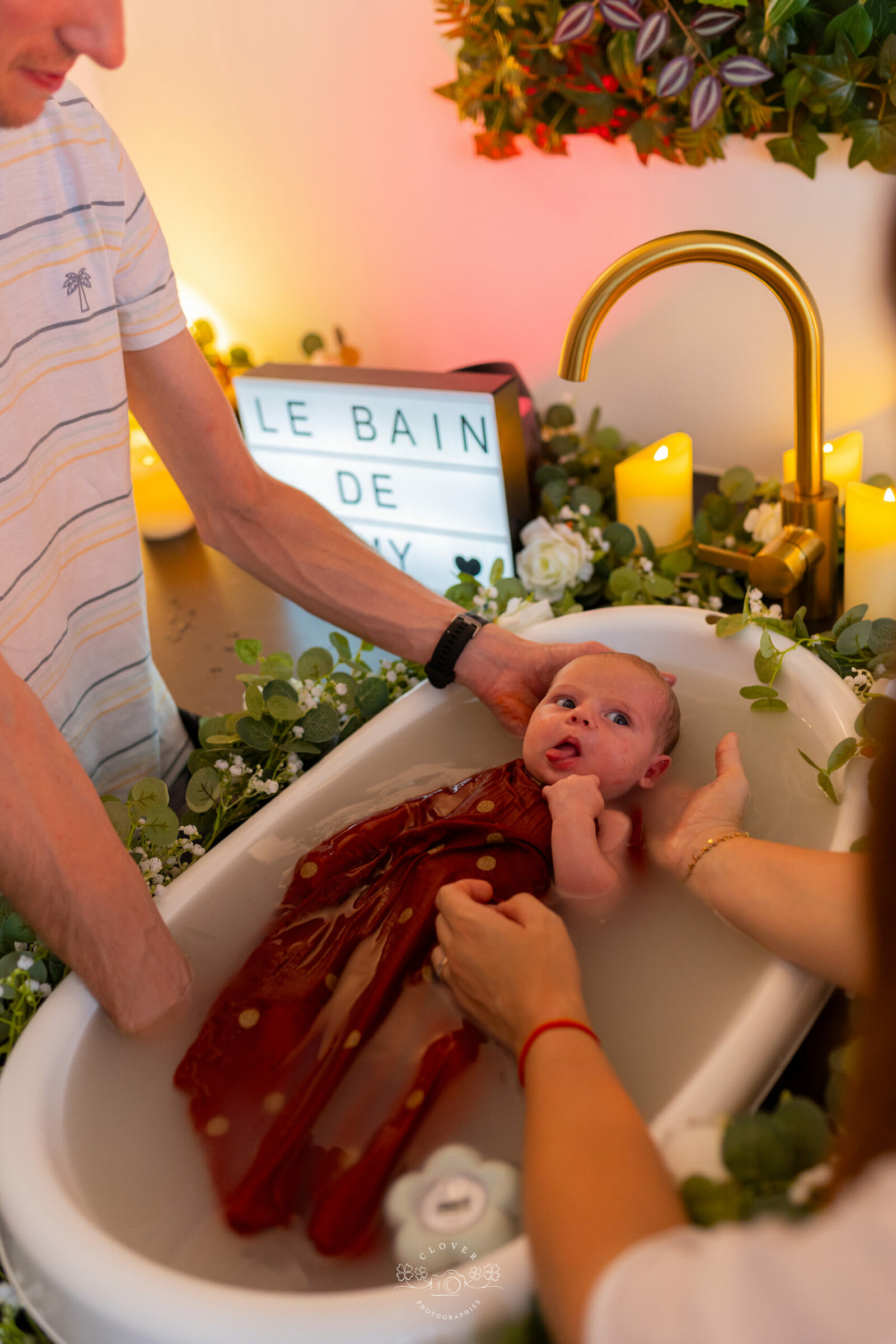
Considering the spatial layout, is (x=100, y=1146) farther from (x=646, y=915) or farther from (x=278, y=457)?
(x=278, y=457)

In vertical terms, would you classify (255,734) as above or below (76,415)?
below

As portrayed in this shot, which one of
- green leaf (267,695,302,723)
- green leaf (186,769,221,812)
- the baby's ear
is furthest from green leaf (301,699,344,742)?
the baby's ear

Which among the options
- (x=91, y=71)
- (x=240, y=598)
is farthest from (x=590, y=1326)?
(x=91, y=71)

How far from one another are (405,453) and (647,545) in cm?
42

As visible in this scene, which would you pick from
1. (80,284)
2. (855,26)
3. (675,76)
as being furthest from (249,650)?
(855,26)

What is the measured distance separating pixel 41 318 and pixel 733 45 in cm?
100

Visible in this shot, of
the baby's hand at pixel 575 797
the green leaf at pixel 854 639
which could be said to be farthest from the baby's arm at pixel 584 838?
the green leaf at pixel 854 639

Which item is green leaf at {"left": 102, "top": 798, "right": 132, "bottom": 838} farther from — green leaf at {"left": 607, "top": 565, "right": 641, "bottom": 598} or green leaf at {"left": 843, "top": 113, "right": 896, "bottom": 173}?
green leaf at {"left": 843, "top": 113, "right": 896, "bottom": 173}

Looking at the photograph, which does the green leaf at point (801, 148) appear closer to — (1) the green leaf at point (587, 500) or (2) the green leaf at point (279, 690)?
(1) the green leaf at point (587, 500)

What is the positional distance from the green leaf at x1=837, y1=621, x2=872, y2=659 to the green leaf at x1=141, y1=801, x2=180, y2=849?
2.62ft

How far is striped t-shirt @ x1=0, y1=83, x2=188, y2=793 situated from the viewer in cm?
113

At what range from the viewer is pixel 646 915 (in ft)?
3.44

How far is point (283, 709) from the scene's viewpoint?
1262mm

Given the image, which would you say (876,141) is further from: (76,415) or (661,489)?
(76,415)
